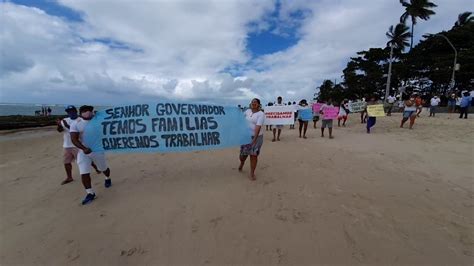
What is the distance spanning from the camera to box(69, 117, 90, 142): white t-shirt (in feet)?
14.4

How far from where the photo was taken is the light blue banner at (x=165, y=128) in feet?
15.8

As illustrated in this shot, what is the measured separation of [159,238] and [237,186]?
196 centimetres

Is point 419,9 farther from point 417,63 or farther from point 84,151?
point 84,151

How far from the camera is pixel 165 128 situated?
16.5 ft

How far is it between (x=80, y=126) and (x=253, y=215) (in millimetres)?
3558

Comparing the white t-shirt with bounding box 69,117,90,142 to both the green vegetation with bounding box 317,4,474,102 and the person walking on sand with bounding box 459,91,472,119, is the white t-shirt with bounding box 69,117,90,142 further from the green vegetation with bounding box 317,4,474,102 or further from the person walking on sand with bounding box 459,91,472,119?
the green vegetation with bounding box 317,4,474,102

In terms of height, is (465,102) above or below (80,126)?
above

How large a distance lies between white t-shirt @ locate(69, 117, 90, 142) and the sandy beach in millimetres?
1277

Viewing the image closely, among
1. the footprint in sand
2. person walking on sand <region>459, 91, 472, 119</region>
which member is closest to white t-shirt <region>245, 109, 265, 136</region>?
the footprint in sand

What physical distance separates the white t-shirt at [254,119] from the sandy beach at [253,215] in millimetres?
1177

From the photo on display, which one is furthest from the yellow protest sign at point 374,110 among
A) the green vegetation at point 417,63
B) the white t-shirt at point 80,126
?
the green vegetation at point 417,63

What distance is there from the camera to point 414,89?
137 ft

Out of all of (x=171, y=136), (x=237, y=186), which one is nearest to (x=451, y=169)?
(x=237, y=186)

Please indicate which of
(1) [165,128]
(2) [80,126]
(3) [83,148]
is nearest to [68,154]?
(2) [80,126]
